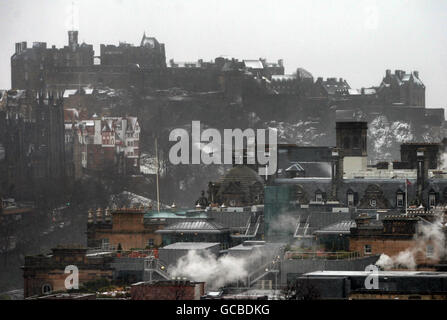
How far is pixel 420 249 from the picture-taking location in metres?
41.4

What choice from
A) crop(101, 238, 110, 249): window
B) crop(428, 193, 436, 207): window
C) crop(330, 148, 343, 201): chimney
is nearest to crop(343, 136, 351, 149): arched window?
crop(330, 148, 343, 201): chimney

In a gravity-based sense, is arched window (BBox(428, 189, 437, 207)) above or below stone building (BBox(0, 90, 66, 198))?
below

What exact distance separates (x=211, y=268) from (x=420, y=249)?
271 inches

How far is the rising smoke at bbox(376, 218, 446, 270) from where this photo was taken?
4097 cm

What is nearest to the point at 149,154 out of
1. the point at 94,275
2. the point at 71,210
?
the point at 71,210

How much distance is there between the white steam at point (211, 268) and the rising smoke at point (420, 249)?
14.6 feet

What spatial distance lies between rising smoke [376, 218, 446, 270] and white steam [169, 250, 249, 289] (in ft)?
14.6

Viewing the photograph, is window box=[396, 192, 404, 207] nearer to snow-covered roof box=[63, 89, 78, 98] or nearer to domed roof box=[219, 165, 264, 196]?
domed roof box=[219, 165, 264, 196]

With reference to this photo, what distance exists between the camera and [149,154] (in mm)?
99062

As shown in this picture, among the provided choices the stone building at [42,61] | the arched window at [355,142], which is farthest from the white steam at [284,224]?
the stone building at [42,61]

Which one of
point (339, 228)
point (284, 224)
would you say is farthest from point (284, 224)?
point (339, 228)

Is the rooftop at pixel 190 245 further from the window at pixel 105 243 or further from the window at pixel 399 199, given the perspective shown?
the window at pixel 399 199

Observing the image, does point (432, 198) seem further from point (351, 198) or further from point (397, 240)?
point (397, 240)

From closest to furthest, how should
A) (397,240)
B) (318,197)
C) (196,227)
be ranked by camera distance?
1. (397,240)
2. (196,227)
3. (318,197)
